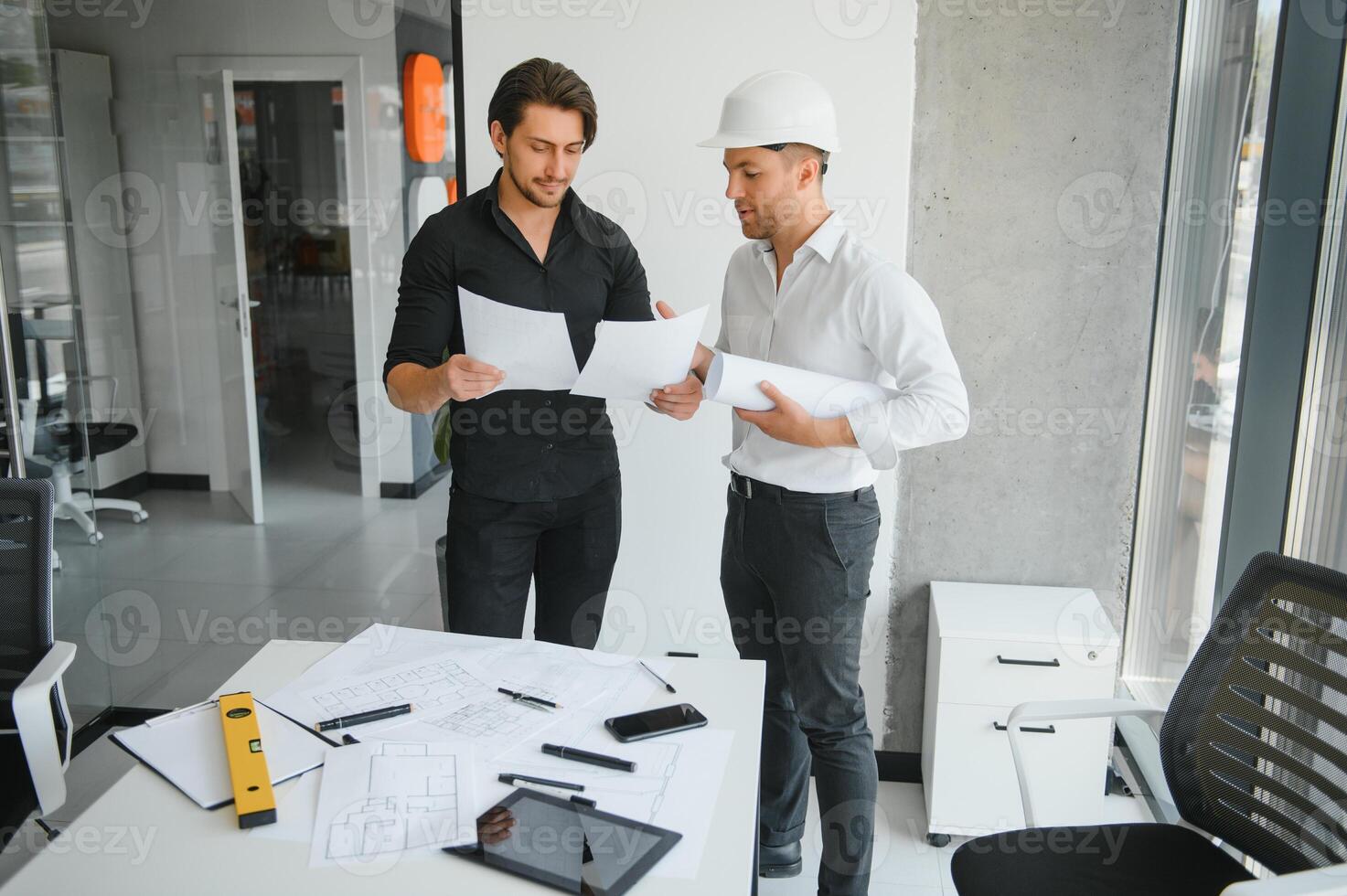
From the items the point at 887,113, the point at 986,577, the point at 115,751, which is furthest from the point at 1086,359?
the point at 115,751

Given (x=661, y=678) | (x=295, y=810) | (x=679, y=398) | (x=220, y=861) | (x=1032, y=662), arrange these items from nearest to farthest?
1. (x=220, y=861)
2. (x=295, y=810)
3. (x=661, y=678)
4. (x=679, y=398)
5. (x=1032, y=662)

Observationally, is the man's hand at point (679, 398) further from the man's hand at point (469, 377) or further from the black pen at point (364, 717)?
the black pen at point (364, 717)

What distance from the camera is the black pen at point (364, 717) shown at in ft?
5.61

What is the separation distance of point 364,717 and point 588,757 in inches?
15.4

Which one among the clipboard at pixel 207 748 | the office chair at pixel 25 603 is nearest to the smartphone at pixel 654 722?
the clipboard at pixel 207 748

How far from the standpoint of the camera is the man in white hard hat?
2135mm

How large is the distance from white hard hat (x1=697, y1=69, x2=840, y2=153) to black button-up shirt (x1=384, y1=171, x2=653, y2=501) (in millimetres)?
439

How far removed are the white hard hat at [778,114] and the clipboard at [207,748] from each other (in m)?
1.35

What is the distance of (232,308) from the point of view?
3.61 meters

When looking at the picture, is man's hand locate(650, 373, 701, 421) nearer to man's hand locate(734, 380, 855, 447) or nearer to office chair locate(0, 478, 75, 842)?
man's hand locate(734, 380, 855, 447)

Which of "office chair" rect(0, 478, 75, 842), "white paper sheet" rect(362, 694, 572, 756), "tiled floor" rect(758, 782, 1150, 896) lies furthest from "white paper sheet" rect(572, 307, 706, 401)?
"tiled floor" rect(758, 782, 1150, 896)

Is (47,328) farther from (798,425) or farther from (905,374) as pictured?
(905,374)

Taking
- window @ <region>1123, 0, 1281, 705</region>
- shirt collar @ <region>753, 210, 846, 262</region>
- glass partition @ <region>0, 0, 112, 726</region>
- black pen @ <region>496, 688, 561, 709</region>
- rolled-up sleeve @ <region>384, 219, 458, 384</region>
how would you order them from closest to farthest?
black pen @ <region>496, 688, 561, 709</region>, shirt collar @ <region>753, 210, 846, 262</region>, rolled-up sleeve @ <region>384, 219, 458, 384</region>, window @ <region>1123, 0, 1281, 705</region>, glass partition @ <region>0, 0, 112, 726</region>

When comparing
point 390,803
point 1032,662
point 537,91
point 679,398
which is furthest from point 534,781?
point 1032,662
